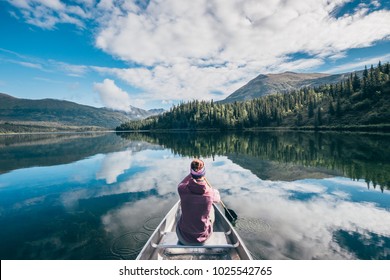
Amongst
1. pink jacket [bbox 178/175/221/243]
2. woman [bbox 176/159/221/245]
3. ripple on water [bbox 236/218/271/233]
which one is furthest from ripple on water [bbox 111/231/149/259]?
ripple on water [bbox 236/218/271/233]

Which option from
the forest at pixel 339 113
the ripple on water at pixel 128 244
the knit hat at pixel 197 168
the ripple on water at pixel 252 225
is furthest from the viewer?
the forest at pixel 339 113

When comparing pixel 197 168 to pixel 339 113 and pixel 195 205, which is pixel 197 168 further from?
pixel 339 113

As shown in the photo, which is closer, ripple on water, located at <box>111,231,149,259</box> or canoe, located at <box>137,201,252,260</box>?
canoe, located at <box>137,201,252,260</box>

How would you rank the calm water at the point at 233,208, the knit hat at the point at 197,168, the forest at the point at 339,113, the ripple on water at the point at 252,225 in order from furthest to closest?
the forest at the point at 339,113 → the ripple on water at the point at 252,225 → the calm water at the point at 233,208 → the knit hat at the point at 197,168

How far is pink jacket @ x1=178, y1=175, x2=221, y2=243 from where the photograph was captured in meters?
8.59

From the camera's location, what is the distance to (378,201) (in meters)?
19.0

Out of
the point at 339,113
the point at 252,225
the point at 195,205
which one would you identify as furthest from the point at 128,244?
the point at 339,113

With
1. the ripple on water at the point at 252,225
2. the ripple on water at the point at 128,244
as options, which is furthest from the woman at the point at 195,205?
the ripple on water at the point at 252,225

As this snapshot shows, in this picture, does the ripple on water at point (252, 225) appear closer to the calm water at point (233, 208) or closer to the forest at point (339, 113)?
the calm water at point (233, 208)

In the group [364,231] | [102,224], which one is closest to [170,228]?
[102,224]

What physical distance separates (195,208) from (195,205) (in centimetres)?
15

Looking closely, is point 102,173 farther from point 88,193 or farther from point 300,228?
point 300,228

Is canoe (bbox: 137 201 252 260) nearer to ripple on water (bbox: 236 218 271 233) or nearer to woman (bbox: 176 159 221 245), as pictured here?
woman (bbox: 176 159 221 245)

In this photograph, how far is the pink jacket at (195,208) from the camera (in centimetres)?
859
